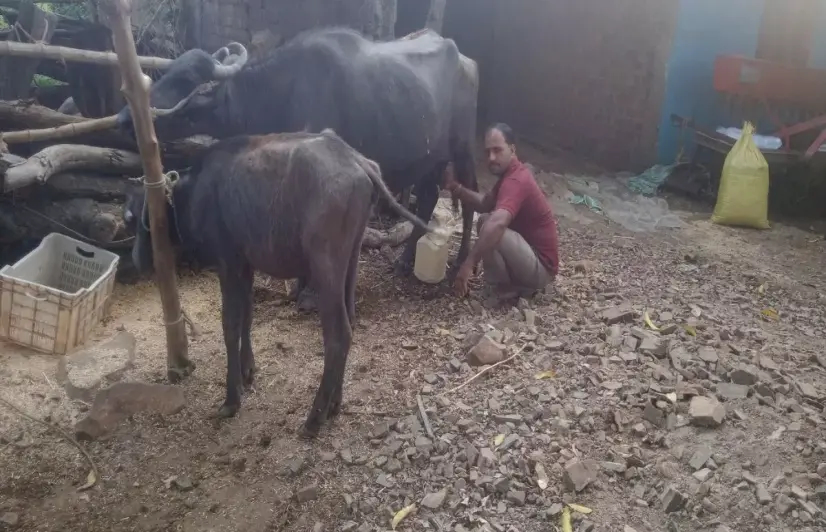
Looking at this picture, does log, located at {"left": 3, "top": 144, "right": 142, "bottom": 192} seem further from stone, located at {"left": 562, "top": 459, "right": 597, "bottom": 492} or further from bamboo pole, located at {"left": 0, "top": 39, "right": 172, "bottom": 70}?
stone, located at {"left": 562, "top": 459, "right": 597, "bottom": 492}

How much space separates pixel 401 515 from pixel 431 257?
108 inches

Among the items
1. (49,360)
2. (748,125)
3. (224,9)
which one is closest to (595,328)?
(49,360)

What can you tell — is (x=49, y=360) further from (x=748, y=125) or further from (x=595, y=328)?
(x=748, y=125)

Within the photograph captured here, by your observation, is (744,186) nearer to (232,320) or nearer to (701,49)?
(701,49)

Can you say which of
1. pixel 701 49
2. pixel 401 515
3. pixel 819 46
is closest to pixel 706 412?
pixel 401 515

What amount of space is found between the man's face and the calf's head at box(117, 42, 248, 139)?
2.11 metres

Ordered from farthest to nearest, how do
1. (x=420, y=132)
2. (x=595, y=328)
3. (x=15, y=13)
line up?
1. (x=15, y=13)
2. (x=420, y=132)
3. (x=595, y=328)

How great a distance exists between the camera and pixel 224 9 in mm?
7770

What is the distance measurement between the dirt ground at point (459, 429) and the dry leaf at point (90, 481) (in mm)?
36

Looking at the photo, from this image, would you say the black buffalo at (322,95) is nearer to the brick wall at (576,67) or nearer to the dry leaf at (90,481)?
the dry leaf at (90,481)

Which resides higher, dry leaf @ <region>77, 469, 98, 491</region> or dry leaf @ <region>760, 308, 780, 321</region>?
dry leaf @ <region>760, 308, 780, 321</region>

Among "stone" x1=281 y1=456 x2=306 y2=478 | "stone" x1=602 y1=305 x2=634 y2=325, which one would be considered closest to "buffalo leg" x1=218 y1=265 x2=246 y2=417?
"stone" x1=281 y1=456 x2=306 y2=478

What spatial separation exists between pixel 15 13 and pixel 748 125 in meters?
8.47

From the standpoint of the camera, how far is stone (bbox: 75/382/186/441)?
12.5ft
